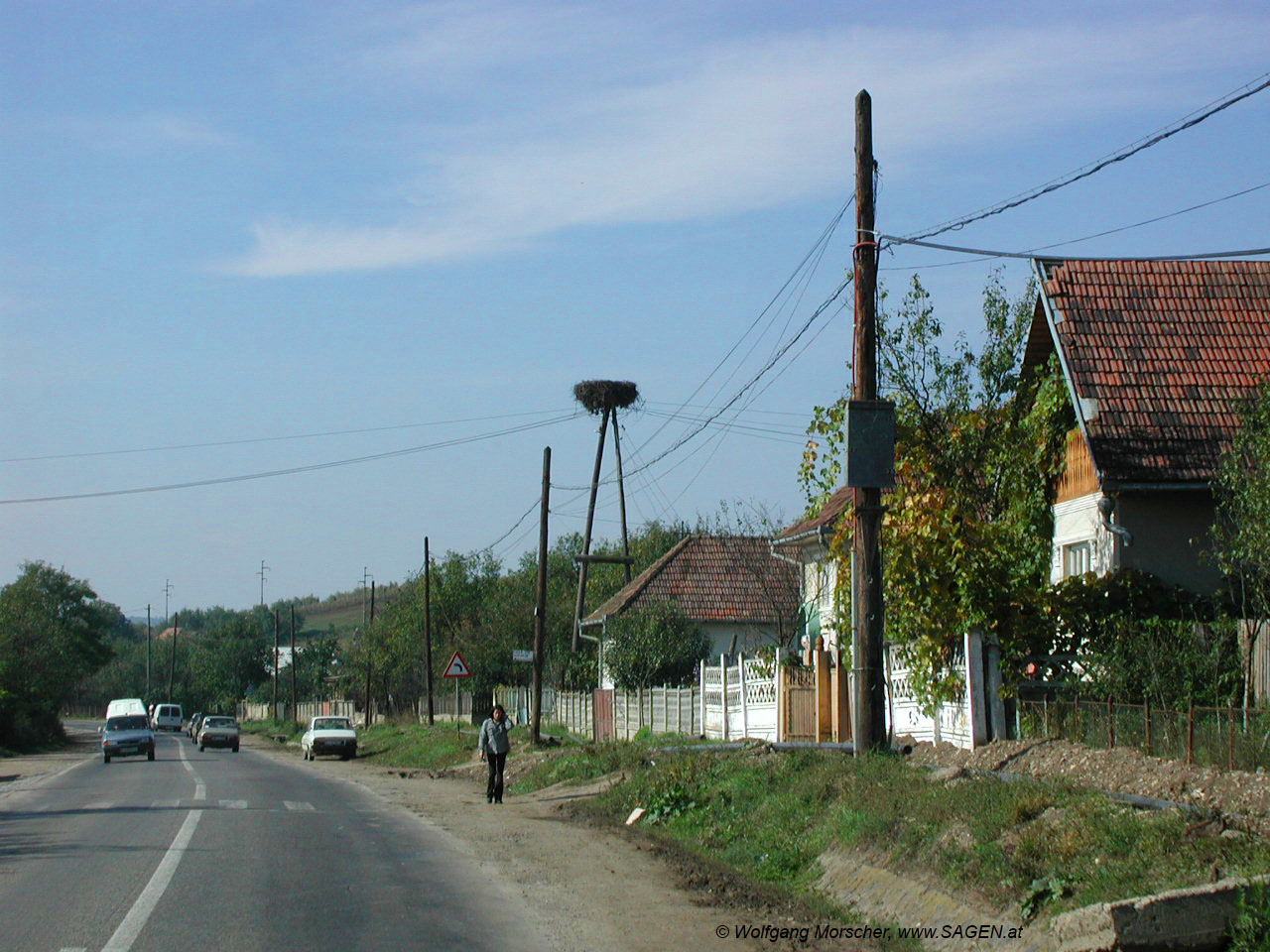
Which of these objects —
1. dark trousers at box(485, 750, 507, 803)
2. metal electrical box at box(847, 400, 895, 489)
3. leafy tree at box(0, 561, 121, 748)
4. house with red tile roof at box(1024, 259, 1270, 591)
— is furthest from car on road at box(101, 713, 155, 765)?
metal electrical box at box(847, 400, 895, 489)

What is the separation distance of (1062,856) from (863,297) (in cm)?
781

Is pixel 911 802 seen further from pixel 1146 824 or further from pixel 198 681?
pixel 198 681

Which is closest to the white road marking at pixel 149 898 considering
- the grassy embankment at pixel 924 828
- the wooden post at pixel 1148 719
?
the grassy embankment at pixel 924 828

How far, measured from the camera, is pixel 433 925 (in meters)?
10.1

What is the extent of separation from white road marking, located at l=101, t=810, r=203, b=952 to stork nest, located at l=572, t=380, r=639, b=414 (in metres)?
28.1

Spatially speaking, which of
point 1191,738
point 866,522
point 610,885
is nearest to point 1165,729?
point 1191,738

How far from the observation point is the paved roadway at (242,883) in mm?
9617

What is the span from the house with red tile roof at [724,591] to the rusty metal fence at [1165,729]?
80.1 feet

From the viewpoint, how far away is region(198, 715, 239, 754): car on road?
5569cm

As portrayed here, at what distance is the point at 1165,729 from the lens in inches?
501

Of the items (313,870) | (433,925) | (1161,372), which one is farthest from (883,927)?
(1161,372)

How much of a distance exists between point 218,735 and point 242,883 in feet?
153

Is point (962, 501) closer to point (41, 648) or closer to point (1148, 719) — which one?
point (1148, 719)

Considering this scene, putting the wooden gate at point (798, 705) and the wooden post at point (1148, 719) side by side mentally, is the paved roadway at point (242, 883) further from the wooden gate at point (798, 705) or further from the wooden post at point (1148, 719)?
the wooden gate at point (798, 705)
